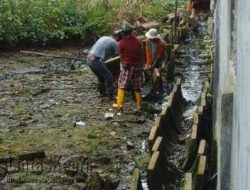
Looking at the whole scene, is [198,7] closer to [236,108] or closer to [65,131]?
[65,131]

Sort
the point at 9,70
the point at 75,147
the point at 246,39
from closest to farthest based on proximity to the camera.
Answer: the point at 246,39
the point at 75,147
the point at 9,70

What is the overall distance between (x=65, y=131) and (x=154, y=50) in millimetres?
3352

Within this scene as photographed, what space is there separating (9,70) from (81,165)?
7.91 m

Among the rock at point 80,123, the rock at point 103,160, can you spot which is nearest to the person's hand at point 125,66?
the rock at point 80,123

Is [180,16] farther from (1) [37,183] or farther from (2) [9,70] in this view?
(1) [37,183]

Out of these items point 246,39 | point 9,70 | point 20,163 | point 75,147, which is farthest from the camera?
point 9,70

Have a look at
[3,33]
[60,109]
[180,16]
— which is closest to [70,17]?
[3,33]

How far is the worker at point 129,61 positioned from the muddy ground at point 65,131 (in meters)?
0.60

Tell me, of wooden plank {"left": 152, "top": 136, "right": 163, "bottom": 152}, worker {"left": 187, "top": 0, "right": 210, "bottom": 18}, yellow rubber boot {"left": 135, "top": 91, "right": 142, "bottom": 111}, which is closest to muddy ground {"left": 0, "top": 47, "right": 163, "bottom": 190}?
yellow rubber boot {"left": 135, "top": 91, "right": 142, "bottom": 111}

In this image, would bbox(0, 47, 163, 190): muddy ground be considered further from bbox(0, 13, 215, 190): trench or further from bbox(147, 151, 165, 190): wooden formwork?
bbox(147, 151, 165, 190): wooden formwork

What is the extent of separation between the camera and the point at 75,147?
10438 millimetres

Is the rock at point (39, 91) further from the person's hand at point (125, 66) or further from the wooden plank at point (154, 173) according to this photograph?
the wooden plank at point (154, 173)

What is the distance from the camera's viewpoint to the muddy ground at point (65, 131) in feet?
30.1

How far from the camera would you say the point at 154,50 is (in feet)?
44.5
